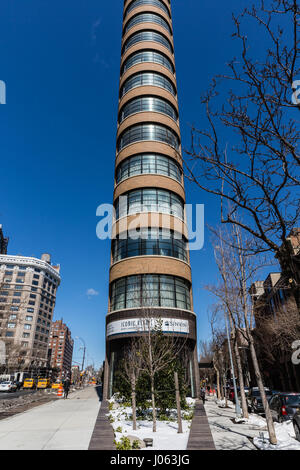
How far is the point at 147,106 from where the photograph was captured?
2936cm

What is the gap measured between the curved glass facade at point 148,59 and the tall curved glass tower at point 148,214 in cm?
11

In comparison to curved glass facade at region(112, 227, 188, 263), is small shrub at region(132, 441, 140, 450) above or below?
below

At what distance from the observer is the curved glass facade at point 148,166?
26200 mm

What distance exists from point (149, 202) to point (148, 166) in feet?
12.5

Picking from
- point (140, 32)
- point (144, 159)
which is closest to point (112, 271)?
point (144, 159)

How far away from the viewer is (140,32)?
114 feet

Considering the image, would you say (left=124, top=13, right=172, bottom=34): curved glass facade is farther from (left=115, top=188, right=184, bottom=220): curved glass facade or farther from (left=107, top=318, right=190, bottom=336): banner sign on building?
(left=107, top=318, right=190, bottom=336): banner sign on building

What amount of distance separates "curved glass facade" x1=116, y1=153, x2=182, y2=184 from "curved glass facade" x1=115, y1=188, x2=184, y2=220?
195 cm

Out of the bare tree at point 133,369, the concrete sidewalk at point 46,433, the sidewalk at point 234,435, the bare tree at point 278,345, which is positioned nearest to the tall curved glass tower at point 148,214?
the bare tree at point 133,369

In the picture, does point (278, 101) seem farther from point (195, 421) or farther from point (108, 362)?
point (108, 362)

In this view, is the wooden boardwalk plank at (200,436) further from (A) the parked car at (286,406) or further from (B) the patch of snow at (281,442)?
(A) the parked car at (286,406)

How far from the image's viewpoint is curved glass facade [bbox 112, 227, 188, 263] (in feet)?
74.7

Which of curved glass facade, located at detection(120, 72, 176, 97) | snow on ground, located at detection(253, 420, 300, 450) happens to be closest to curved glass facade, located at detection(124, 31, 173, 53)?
curved glass facade, located at detection(120, 72, 176, 97)
